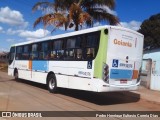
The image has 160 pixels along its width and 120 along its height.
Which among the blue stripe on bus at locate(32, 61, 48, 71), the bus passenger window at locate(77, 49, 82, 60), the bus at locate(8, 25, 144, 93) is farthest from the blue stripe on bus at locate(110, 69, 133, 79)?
the blue stripe on bus at locate(32, 61, 48, 71)

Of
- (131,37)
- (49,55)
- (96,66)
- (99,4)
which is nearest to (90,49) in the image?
(96,66)

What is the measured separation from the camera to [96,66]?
11703mm

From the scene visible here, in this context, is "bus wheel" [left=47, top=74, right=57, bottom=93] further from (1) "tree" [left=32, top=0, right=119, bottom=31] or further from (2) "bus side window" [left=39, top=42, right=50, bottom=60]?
(1) "tree" [left=32, top=0, right=119, bottom=31]

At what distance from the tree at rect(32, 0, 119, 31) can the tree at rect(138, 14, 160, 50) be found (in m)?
27.9

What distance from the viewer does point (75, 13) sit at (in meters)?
20.4

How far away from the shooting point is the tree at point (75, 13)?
20203 millimetres

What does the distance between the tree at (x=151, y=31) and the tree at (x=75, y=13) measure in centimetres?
2786

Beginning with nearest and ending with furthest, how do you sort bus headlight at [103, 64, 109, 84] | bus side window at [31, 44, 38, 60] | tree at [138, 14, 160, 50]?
bus headlight at [103, 64, 109, 84] < bus side window at [31, 44, 38, 60] < tree at [138, 14, 160, 50]

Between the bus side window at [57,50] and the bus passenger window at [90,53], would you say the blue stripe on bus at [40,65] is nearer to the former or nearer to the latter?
the bus side window at [57,50]

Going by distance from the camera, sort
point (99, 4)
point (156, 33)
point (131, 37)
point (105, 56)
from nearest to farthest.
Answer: point (105, 56), point (131, 37), point (99, 4), point (156, 33)

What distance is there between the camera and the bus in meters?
11.5

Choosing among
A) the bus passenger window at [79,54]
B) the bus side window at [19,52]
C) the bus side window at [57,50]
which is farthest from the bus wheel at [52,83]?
the bus side window at [19,52]

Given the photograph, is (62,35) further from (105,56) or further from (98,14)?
(98,14)

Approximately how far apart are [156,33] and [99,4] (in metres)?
30.8
